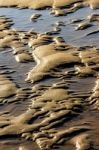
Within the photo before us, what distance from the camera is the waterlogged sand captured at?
4.07 m

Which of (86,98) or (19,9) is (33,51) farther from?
(19,9)

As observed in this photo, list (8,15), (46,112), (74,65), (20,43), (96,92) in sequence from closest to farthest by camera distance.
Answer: (46,112) → (96,92) → (74,65) → (20,43) → (8,15)

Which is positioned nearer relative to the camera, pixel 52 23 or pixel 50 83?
pixel 50 83

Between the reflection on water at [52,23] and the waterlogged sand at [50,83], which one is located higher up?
the reflection on water at [52,23]

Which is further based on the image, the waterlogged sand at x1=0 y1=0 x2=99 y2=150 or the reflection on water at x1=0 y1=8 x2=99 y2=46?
the reflection on water at x1=0 y1=8 x2=99 y2=46

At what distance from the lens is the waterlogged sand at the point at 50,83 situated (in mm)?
4074

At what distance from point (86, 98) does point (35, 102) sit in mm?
625

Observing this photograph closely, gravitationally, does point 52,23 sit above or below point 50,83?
above

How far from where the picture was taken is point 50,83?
5.20 m

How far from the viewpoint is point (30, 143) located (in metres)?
3.98

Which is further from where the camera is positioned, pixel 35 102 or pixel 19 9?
pixel 19 9

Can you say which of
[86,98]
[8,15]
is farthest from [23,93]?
[8,15]

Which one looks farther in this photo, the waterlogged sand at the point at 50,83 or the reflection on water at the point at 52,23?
the reflection on water at the point at 52,23

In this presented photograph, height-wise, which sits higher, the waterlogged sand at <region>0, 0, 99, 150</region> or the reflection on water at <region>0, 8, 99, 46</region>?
the reflection on water at <region>0, 8, 99, 46</region>
